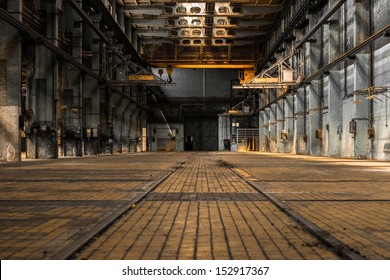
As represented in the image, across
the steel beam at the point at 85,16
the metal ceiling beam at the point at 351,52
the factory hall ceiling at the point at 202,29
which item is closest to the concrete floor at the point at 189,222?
the metal ceiling beam at the point at 351,52

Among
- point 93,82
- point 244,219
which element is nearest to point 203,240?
point 244,219

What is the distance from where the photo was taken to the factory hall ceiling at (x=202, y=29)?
128 ft

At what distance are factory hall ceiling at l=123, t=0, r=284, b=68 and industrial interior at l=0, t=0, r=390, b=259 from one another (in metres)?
0.14

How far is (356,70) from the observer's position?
2366 cm

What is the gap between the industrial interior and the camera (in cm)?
467

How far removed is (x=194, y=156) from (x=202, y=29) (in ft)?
52.0

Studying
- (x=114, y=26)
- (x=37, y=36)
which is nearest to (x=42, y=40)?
(x=37, y=36)

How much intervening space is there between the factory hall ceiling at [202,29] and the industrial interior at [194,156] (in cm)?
14

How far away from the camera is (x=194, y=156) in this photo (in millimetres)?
32656

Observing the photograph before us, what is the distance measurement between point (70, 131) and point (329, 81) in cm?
1594

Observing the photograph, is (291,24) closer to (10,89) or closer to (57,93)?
(57,93)

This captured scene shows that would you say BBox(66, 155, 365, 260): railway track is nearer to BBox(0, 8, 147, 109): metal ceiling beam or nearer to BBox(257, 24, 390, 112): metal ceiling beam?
BBox(0, 8, 147, 109): metal ceiling beam

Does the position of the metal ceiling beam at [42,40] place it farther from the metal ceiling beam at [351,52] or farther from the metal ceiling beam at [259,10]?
the metal ceiling beam at [351,52]
